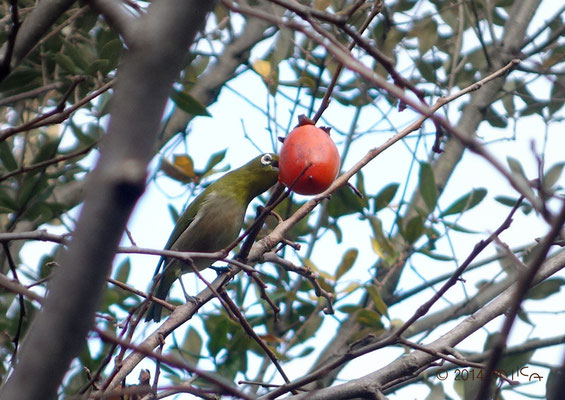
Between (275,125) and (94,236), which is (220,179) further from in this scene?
(94,236)

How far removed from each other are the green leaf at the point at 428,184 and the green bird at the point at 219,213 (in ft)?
2.71

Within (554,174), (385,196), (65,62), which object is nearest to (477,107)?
(554,174)

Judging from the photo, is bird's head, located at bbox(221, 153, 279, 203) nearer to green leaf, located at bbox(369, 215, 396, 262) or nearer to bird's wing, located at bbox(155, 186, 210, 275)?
bird's wing, located at bbox(155, 186, 210, 275)

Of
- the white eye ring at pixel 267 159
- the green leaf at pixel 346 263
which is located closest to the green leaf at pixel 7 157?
the white eye ring at pixel 267 159

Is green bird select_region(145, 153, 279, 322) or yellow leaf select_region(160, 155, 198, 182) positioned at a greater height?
yellow leaf select_region(160, 155, 198, 182)

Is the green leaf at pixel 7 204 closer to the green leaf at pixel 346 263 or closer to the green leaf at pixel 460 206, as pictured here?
the green leaf at pixel 346 263

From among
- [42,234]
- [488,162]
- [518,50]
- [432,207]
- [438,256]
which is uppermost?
[518,50]

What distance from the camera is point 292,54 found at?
4637mm

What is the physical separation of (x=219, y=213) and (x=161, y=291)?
62 centimetres

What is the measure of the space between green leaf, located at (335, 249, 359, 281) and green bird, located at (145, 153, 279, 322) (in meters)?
0.59

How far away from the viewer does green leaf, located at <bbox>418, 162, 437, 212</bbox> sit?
12.9ft

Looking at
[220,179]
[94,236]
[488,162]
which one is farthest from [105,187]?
[220,179]

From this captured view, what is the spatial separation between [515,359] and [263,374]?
4.15 feet

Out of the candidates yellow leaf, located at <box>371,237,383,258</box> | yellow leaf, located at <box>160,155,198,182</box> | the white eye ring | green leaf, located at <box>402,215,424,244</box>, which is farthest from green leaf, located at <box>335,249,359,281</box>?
yellow leaf, located at <box>160,155,198,182</box>
